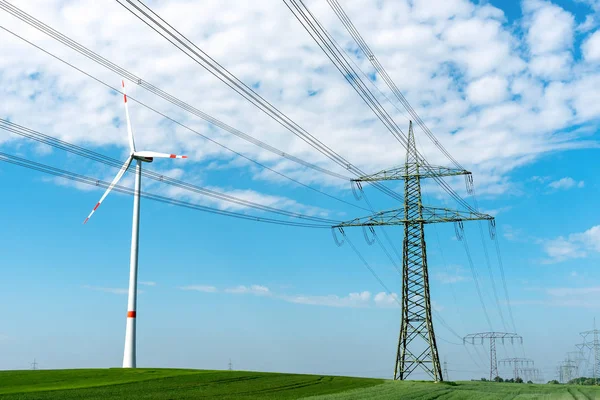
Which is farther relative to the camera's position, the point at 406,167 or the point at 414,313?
the point at 406,167

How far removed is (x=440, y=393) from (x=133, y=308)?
108 feet

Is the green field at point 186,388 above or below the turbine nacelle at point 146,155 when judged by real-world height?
below

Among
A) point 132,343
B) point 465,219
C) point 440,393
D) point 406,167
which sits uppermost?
point 406,167

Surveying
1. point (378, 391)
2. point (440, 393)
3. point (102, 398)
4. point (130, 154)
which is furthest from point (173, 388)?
point (130, 154)

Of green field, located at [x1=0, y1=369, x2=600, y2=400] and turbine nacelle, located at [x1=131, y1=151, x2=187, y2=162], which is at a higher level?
turbine nacelle, located at [x1=131, y1=151, x2=187, y2=162]

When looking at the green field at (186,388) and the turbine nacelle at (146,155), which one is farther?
the turbine nacelle at (146,155)

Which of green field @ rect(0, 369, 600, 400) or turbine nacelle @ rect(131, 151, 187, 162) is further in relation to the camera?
turbine nacelle @ rect(131, 151, 187, 162)

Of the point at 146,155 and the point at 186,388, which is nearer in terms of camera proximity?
the point at 186,388

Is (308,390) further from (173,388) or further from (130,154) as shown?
(130,154)

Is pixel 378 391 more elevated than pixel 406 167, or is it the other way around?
pixel 406 167

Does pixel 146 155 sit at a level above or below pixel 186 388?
above

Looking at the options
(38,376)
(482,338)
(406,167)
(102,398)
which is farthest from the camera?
(482,338)

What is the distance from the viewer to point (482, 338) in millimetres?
129625

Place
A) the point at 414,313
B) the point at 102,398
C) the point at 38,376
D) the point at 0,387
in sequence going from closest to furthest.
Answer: the point at 102,398
the point at 0,387
the point at 38,376
the point at 414,313
